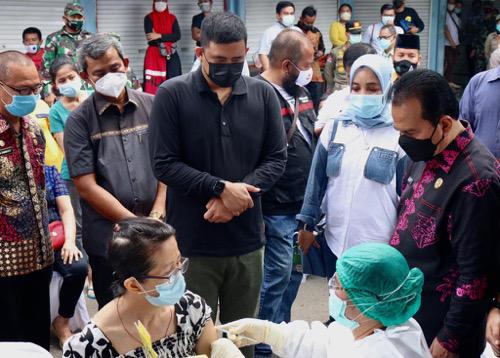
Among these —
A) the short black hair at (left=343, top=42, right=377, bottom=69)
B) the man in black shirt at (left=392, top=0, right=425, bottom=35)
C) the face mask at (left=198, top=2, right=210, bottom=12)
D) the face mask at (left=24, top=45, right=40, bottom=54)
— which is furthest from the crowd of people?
the man in black shirt at (left=392, top=0, right=425, bottom=35)

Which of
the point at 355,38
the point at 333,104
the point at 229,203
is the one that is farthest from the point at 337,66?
the point at 229,203

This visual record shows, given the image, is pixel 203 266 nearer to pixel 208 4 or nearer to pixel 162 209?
pixel 162 209

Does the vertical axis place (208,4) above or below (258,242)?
above

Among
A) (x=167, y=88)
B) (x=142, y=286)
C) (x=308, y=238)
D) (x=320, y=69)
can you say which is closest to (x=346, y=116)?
(x=308, y=238)

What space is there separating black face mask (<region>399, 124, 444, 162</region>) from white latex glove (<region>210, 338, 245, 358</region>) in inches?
42.1

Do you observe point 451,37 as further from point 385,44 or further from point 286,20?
point 286,20

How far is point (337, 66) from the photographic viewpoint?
9.81 metres

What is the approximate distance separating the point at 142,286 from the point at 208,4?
843cm

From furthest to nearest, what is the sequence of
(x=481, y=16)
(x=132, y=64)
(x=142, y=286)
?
1. (x=481, y=16)
2. (x=132, y=64)
3. (x=142, y=286)

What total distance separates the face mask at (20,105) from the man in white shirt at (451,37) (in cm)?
1181

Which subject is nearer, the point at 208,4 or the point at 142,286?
the point at 142,286

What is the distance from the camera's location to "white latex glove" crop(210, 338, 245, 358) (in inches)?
95.8

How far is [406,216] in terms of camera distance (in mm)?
2838

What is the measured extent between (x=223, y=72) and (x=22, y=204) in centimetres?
117
